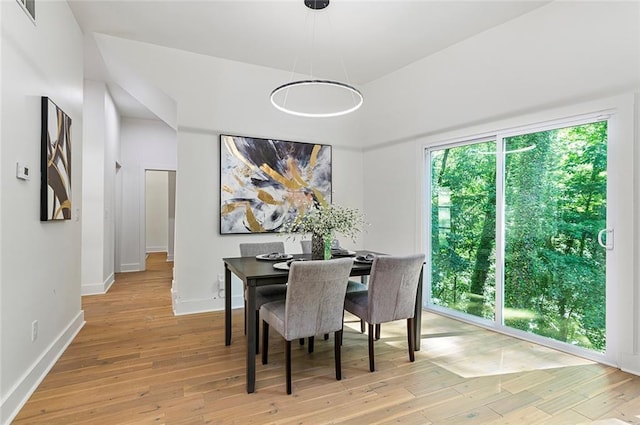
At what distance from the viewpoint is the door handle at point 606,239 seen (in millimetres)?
2738

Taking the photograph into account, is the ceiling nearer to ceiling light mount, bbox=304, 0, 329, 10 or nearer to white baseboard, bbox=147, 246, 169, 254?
ceiling light mount, bbox=304, 0, 329, 10

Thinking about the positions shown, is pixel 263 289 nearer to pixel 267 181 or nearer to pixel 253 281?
pixel 253 281

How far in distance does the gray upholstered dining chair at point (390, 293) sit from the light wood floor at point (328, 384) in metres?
0.36

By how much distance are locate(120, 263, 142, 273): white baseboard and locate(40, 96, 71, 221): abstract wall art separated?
4.16m

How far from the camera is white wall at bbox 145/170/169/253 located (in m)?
9.92

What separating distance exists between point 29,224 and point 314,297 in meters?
1.92

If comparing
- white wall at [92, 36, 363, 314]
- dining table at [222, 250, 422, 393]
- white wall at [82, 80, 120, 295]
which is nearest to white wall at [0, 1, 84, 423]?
white wall at [92, 36, 363, 314]

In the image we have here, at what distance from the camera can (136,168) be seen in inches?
266

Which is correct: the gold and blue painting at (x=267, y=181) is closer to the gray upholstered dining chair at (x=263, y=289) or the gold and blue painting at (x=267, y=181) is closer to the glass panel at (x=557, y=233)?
the gray upholstered dining chair at (x=263, y=289)

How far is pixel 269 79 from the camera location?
4.68 meters

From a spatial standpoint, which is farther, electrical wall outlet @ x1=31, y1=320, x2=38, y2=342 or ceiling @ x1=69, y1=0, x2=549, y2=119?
ceiling @ x1=69, y1=0, x2=549, y2=119

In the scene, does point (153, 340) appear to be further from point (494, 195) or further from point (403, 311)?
point (494, 195)

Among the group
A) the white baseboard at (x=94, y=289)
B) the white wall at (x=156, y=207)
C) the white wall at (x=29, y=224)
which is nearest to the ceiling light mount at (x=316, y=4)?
the white wall at (x=29, y=224)

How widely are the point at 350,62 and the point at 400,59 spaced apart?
0.62 metres
